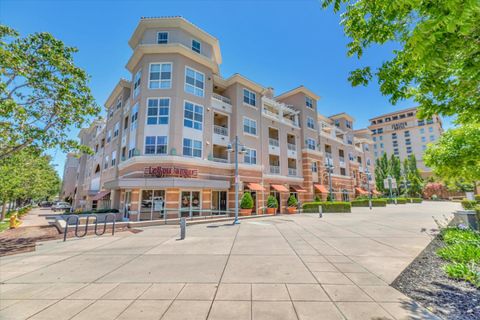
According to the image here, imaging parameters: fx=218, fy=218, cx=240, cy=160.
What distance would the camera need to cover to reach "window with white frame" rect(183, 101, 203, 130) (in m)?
21.0

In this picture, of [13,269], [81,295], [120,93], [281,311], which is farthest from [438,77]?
[120,93]

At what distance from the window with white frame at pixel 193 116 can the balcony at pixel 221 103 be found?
2.38 m

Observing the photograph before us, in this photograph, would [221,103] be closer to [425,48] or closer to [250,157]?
[250,157]

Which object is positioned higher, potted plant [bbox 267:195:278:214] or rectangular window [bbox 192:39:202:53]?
rectangular window [bbox 192:39:202:53]

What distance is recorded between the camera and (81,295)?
4.68 metres

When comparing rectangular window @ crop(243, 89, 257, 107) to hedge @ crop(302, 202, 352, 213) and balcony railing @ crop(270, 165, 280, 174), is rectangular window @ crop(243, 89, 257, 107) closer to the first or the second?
balcony railing @ crop(270, 165, 280, 174)

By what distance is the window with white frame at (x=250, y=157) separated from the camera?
82.9 ft

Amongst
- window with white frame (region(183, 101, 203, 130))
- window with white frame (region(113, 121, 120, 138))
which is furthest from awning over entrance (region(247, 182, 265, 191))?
window with white frame (region(113, 121, 120, 138))

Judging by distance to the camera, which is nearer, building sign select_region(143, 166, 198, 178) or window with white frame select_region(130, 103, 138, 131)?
building sign select_region(143, 166, 198, 178)

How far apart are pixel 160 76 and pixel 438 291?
22.9 m

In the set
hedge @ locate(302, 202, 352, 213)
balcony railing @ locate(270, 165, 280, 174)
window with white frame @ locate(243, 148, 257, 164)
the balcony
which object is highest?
the balcony

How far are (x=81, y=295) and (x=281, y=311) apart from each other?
4231mm

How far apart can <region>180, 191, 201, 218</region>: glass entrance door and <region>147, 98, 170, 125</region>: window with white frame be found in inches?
276

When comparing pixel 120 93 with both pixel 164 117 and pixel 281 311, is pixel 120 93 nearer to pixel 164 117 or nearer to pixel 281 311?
pixel 164 117
